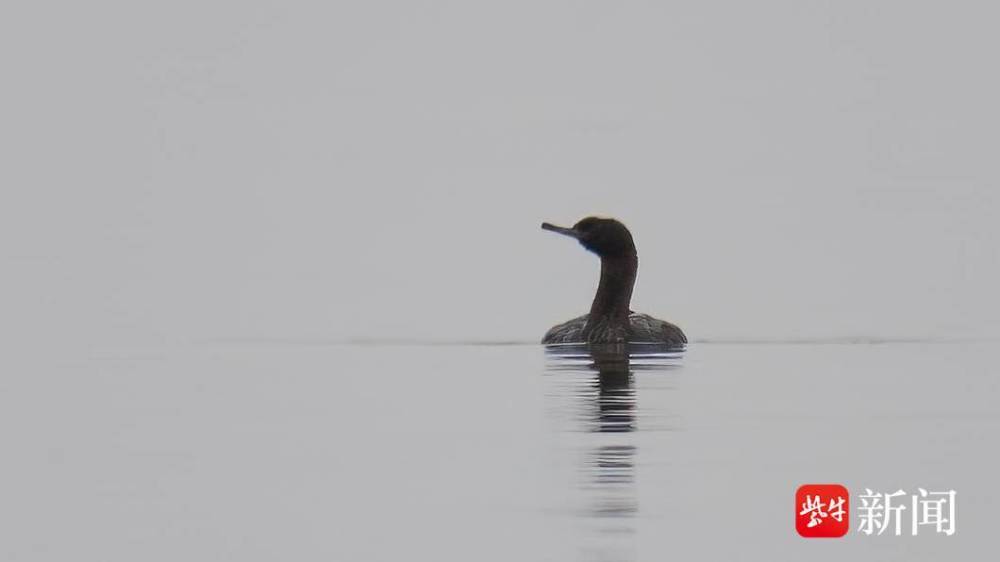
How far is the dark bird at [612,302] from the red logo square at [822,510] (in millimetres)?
10857

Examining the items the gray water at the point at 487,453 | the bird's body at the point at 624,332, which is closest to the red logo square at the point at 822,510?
the gray water at the point at 487,453

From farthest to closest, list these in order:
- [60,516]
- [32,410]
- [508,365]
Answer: [508,365] < [32,410] < [60,516]

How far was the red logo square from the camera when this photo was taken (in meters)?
7.79

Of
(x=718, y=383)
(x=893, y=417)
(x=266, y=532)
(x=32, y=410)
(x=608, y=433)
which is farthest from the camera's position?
(x=718, y=383)

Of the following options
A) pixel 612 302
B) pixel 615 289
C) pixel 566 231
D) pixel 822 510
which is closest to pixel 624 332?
pixel 612 302

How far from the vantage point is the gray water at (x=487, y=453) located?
25.6 ft

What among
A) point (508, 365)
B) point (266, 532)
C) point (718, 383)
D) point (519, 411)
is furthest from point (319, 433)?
point (508, 365)

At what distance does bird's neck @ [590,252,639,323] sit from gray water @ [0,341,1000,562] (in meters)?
2.39

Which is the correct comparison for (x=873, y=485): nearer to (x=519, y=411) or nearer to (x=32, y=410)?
(x=519, y=411)

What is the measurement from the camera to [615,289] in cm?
1978

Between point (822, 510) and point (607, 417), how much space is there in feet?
12.1

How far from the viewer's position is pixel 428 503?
851 centimetres

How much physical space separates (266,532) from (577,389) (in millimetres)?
6252

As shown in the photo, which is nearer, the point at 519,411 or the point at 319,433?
the point at 319,433
